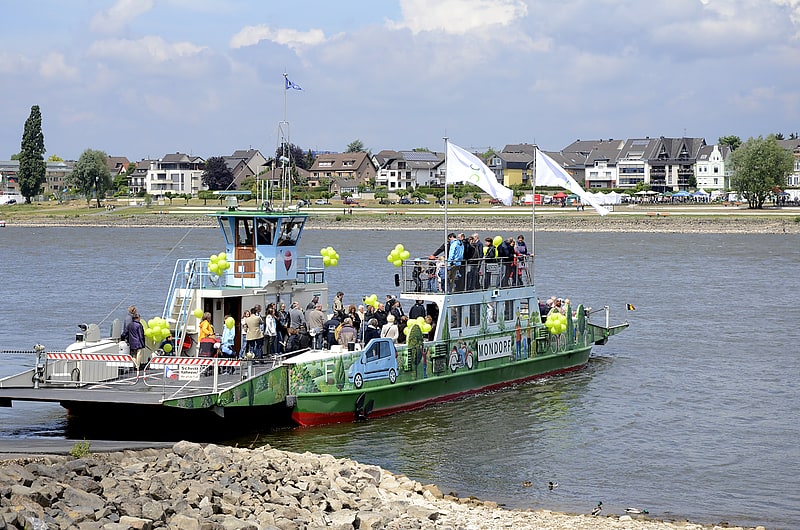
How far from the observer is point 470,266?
92.1 feet

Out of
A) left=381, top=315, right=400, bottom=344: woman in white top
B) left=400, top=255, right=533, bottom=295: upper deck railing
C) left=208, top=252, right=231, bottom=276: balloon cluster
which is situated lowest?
left=381, top=315, right=400, bottom=344: woman in white top

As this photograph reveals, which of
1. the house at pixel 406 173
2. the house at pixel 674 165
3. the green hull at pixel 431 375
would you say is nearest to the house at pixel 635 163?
the house at pixel 674 165

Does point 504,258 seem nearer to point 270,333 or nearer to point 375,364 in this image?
point 375,364

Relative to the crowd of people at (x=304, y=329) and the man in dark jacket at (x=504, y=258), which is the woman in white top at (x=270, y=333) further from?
the man in dark jacket at (x=504, y=258)

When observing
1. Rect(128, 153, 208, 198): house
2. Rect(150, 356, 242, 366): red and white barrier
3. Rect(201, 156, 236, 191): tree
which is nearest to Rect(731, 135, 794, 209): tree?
Rect(201, 156, 236, 191): tree

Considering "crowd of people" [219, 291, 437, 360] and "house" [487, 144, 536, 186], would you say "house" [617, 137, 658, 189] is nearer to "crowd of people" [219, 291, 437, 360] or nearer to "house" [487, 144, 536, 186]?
"house" [487, 144, 536, 186]

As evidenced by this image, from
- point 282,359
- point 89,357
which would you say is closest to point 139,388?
point 89,357

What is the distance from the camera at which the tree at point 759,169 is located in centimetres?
12456

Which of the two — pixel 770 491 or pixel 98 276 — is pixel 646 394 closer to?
pixel 770 491

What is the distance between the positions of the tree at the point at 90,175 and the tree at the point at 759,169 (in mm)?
83721

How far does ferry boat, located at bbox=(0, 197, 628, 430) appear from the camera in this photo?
22422 millimetres

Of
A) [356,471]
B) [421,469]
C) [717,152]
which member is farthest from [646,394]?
[717,152]

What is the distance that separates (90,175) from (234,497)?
149 metres

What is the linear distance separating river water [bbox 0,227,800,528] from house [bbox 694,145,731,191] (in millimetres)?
117374
